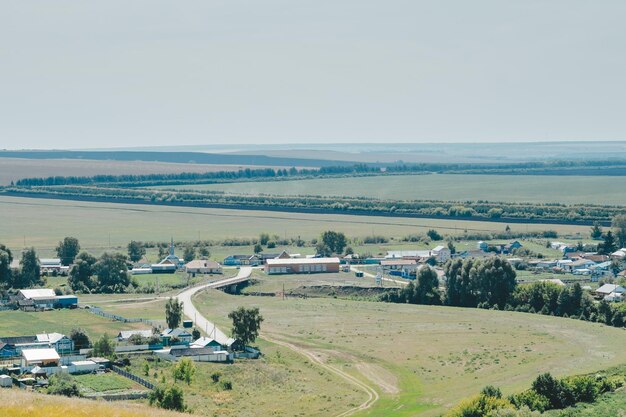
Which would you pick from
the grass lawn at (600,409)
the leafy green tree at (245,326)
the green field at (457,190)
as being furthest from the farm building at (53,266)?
the green field at (457,190)

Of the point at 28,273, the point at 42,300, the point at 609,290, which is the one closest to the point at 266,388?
the point at 42,300

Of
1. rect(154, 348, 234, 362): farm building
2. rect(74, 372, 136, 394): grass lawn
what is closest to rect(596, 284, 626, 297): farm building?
rect(154, 348, 234, 362): farm building

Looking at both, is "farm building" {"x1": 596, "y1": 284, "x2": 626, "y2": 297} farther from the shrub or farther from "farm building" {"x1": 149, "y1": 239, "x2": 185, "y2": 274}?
the shrub

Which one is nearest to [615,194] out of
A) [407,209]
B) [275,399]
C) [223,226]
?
[407,209]

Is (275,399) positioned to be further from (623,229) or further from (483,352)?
(623,229)

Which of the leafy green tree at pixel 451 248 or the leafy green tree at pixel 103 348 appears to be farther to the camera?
the leafy green tree at pixel 451 248

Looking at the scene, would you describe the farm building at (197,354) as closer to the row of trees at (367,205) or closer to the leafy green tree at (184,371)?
the leafy green tree at (184,371)
